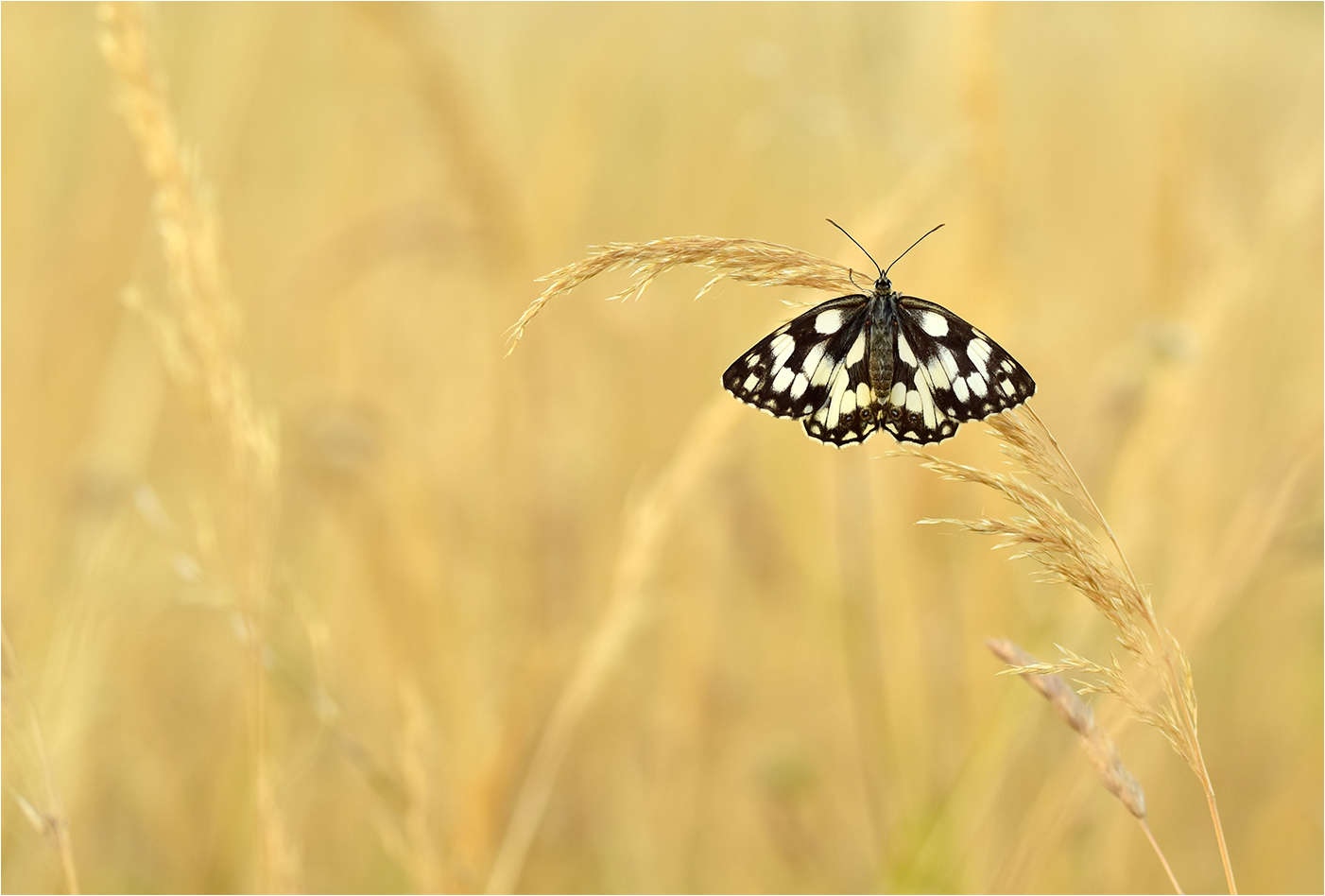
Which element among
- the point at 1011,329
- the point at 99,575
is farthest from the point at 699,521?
the point at 99,575

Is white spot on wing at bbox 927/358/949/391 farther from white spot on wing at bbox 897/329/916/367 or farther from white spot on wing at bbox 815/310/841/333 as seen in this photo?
white spot on wing at bbox 815/310/841/333

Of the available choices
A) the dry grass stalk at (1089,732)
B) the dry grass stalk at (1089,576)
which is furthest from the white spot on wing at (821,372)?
the dry grass stalk at (1089,732)

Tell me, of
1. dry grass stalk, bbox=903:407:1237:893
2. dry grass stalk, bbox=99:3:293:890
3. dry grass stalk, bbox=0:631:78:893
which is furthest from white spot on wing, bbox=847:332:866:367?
dry grass stalk, bbox=0:631:78:893

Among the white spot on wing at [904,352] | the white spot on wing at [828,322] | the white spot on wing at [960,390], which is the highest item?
the white spot on wing at [828,322]

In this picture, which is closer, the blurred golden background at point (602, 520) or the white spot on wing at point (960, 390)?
the white spot on wing at point (960, 390)

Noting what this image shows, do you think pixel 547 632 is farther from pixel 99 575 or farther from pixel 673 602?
pixel 99 575

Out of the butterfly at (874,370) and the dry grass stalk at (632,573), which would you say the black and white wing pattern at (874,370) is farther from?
the dry grass stalk at (632,573)
